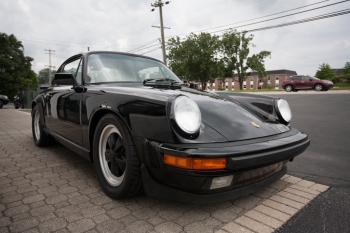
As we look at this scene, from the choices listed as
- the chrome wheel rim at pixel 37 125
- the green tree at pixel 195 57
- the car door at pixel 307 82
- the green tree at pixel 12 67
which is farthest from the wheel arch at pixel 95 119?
the green tree at pixel 195 57

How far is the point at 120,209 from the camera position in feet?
5.85

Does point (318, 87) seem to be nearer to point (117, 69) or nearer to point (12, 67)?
point (117, 69)

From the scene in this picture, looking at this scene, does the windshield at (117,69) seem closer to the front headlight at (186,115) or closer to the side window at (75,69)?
the side window at (75,69)

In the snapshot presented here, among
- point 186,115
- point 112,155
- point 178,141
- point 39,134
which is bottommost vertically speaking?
point 39,134

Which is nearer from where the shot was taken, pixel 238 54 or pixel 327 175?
pixel 327 175

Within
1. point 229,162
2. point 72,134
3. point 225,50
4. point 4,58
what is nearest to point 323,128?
point 229,162

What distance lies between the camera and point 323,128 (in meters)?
4.98

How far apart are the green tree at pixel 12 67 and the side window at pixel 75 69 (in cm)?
3435

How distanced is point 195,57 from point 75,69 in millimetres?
40232

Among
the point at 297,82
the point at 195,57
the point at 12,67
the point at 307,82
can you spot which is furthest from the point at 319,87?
the point at 12,67

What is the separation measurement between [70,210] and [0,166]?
1.81 meters

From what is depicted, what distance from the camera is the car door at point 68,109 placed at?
247cm

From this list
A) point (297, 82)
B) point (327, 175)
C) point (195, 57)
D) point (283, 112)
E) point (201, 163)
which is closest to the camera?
point (201, 163)

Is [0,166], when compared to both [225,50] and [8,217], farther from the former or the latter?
[225,50]
